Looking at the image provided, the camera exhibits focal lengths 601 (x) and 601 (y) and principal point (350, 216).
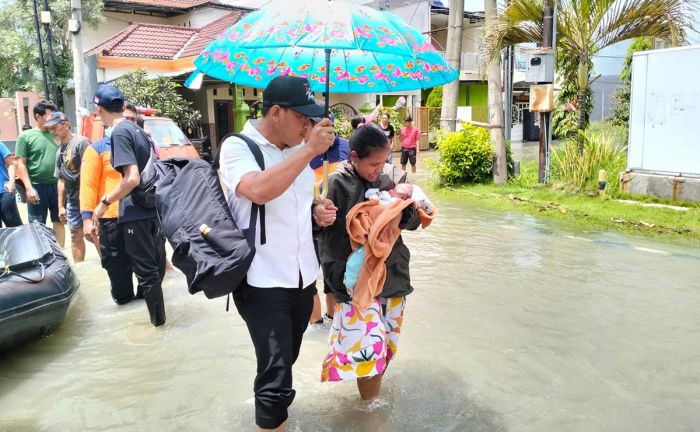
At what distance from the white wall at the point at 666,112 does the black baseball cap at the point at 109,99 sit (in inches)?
320

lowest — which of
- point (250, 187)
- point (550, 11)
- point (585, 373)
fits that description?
point (585, 373)

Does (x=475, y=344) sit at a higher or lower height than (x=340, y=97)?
lower

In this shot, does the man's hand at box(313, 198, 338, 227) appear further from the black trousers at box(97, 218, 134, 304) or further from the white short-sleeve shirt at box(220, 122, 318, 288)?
the black trousers at box(97, 218, 134, 304)

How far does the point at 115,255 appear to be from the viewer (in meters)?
4.96

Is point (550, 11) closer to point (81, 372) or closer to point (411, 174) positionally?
point (411, 174)

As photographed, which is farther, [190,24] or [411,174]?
[190,24]

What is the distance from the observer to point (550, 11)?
1038cm

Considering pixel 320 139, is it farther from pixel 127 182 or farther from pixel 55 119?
pixel 55 119

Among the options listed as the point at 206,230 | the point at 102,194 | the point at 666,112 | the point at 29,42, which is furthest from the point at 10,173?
the point at 29,42

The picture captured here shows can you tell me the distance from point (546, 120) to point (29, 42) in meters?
19.3

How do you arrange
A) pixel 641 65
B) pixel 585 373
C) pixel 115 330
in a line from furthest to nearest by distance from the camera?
1. pixel 641 65
2. pixel 115 330
3. pixel 585 373

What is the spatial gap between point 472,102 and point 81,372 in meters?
32.3

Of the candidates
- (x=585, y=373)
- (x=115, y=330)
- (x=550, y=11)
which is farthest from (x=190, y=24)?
(x=585, y=373)

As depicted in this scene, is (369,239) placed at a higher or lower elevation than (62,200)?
higher
